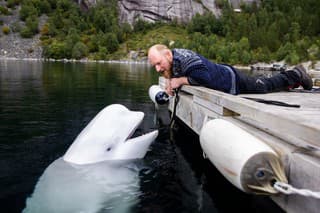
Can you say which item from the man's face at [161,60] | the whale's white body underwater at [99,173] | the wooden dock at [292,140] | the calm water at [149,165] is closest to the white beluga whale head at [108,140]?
the whale's white body underwater at [99,173]

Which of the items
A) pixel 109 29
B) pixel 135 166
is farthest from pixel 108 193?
pixel 109 29

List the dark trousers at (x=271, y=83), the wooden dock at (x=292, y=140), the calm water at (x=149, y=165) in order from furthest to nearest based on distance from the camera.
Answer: the dark trousers at (x=271, y=83) < the calm water at (x=149, y=165) < the wooden dock at (x=292, y=140)

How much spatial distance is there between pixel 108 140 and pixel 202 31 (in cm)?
16205

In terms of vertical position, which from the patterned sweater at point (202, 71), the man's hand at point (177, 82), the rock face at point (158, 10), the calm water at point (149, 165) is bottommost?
the calm water at point (149, 165)

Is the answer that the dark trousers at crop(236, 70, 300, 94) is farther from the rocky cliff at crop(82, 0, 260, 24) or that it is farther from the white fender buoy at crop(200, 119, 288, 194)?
the rocky cliff at crop(82, 0, 260, 24)

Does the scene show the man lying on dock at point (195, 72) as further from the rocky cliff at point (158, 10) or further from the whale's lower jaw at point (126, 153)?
the rocky cliff at point (158, 10)

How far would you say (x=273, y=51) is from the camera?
419ft

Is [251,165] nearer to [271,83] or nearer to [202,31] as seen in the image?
[271,83]

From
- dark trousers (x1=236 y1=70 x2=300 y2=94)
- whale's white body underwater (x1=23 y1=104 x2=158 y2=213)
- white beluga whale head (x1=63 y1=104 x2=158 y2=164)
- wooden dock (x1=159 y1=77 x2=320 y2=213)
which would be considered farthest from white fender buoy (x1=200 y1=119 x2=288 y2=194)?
dark trousers (x1=236 y1=70 x2=300 y2=94)

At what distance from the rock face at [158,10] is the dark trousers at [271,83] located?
164 m

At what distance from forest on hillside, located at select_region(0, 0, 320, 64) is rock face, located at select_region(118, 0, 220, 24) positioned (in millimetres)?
3564

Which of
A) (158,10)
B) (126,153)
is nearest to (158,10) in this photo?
(158,10)

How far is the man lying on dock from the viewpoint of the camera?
6.55 m

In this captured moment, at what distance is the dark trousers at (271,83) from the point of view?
24.7 ft
